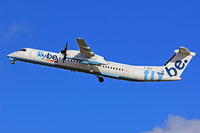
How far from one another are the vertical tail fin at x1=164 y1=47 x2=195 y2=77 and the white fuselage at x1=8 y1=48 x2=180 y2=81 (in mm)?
688

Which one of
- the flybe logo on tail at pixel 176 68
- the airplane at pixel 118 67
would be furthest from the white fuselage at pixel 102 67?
the flybe logo on tail at pixel 176 68

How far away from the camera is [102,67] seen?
1531 inches

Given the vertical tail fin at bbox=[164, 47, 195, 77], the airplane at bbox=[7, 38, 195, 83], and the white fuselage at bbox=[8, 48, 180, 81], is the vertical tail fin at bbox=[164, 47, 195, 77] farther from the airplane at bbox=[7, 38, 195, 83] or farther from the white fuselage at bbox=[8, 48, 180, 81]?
the white fuselage at bbox=[8, 48, 180, 81]

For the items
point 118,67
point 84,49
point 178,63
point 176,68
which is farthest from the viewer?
point 118,67

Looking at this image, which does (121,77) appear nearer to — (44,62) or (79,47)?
(79,47)

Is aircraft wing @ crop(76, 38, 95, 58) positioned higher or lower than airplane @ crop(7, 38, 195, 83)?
higher

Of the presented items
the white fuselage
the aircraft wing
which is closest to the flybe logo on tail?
the white fuselage

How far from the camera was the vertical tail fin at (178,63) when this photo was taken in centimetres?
3806

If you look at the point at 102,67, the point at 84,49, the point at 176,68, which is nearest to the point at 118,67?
the point at 102,67

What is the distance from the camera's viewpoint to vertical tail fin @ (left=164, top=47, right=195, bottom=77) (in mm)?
38062

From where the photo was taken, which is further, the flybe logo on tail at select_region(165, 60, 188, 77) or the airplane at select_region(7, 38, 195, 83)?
the flybe logo on tail at select_region(165, 60, 188, 77)

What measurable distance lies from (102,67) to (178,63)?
908 cm

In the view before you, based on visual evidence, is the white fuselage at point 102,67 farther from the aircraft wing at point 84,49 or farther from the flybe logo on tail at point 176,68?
the aircraft wing at point 84,49

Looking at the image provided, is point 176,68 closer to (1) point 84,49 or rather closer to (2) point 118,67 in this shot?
(2) point 118,67
